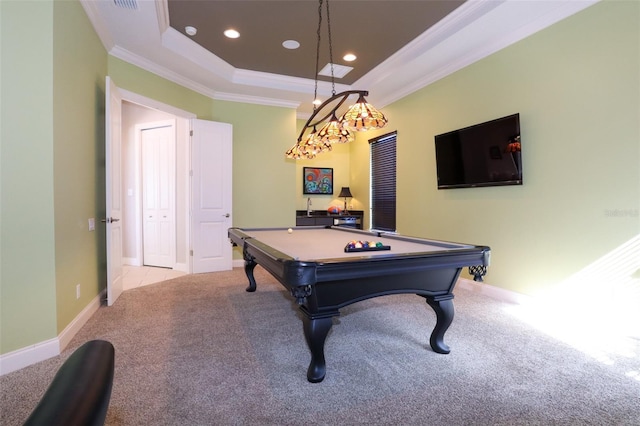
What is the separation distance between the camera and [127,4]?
2949 millimetres

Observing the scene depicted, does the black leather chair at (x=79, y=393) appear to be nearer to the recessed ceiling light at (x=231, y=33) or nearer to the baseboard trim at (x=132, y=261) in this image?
the recessed ceiling light at (x=231, y=33)

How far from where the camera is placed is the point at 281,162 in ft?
18.9

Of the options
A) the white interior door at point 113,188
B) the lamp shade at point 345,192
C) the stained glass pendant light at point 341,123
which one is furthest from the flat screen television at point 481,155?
the white interior door at point 113,188

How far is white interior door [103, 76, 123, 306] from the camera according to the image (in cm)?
331

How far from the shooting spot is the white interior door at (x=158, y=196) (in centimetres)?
539

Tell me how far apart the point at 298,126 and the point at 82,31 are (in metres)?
4.15

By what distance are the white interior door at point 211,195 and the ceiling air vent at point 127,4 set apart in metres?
1.98

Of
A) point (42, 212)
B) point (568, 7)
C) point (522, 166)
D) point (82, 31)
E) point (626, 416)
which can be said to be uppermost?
point (568, 7)

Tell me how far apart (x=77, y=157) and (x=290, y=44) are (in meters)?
2.67

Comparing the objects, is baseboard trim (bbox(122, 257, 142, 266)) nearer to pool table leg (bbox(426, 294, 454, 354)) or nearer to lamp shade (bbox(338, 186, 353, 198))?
lamp shade (bbox(338, 186, 353, 198))

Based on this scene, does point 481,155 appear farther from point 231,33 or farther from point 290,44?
point 231,33

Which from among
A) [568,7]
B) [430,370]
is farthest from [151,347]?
[568,7]

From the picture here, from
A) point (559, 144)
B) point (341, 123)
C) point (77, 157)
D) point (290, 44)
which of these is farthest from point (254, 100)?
point (559, 144)

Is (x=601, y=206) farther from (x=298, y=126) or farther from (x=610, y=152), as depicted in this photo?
(x=298, y=126)
